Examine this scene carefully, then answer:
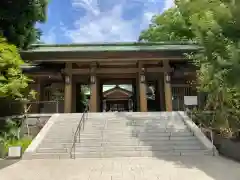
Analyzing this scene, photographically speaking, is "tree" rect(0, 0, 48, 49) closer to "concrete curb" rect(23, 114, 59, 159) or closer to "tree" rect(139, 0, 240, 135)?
"concrete curb" rect(23, 114, 59, 159)

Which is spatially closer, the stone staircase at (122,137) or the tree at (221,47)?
the tree at (221,47)

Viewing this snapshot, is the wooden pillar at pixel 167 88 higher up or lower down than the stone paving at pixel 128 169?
higher up

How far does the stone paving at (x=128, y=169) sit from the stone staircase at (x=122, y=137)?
25.3 inches

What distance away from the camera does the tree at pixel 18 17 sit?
1400cm

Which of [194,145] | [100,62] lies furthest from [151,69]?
[194,145]

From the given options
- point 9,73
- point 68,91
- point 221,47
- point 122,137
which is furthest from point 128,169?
point 68,91

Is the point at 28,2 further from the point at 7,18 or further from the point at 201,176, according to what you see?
the point at 201,176

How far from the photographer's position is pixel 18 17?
46.8 feet

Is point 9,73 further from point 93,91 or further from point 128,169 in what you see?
point 128,169

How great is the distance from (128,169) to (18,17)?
1139cm

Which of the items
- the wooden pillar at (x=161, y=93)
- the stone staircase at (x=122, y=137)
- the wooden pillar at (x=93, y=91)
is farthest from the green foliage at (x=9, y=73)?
the wooden pillar at (x=161, y=93)

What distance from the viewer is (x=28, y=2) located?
562 inches

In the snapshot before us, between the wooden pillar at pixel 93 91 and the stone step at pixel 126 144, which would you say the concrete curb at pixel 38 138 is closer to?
the stone step at pixel 126 144

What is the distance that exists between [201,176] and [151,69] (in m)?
10.1
